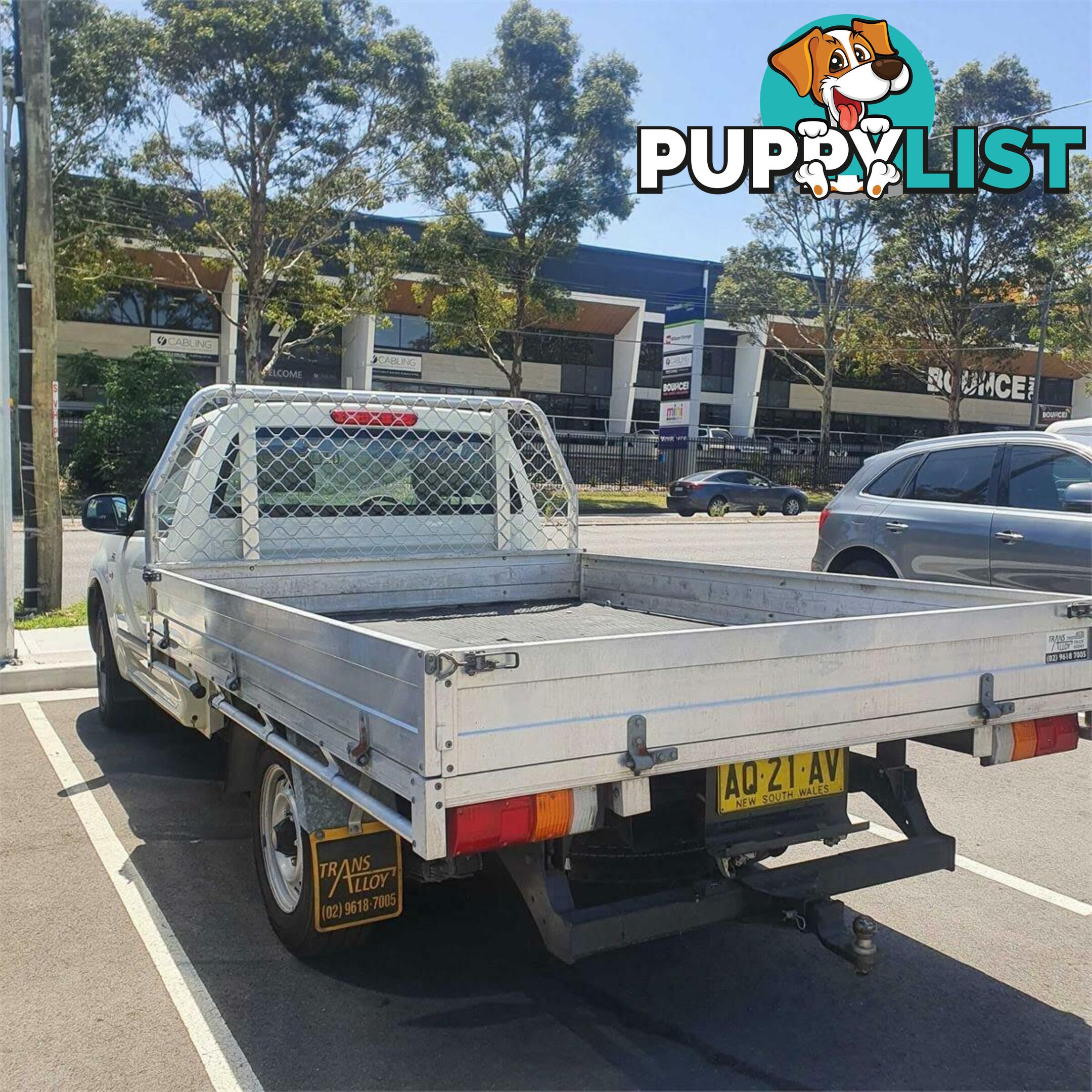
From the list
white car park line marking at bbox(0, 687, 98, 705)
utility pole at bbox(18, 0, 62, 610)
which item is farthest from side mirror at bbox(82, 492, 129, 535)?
utility pole at bbox(18, 0, 62, 610)

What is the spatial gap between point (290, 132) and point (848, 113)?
13533 mm

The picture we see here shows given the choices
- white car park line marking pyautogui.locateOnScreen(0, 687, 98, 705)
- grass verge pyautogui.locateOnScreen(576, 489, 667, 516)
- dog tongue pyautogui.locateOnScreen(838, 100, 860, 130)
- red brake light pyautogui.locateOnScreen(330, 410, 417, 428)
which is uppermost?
dog tongue pyautogui.locateOnScreen(838, 100, 860, 130)

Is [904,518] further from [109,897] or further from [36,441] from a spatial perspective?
[36,441]

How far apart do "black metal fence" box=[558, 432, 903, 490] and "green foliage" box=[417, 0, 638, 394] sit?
24.5ft

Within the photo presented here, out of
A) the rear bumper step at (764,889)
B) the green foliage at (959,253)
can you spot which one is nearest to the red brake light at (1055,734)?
the rear bumper step at (764,889)

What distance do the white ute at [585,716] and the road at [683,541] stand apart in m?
7.69

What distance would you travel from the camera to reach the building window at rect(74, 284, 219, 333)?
123 feet

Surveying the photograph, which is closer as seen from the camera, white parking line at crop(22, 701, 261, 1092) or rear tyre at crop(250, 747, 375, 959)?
white parking line at crop(22, 701, 261, 1092)

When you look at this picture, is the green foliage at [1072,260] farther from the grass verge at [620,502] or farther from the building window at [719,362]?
the building window at [719,362]

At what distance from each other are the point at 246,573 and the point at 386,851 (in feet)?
7.47

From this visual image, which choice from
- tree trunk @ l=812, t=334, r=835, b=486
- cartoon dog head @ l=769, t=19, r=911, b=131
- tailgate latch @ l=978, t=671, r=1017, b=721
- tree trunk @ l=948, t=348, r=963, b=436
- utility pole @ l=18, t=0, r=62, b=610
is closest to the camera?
tailgate latch @ l=978, t=671, r=1017, b=721

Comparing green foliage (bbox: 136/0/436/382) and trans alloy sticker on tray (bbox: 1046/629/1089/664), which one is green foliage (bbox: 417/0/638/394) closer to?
green foliage (bbox: 136/0/436/382)

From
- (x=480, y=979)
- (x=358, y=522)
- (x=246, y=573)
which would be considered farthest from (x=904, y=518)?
(x=480, y=979)

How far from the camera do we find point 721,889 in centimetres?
328
